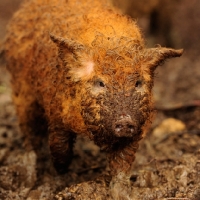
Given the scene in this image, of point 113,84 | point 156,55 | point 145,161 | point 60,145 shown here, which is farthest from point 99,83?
point 145,161

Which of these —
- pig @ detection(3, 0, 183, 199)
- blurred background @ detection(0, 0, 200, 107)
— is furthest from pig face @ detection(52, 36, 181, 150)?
blurred background @ detection(0, 0, 200, 107)

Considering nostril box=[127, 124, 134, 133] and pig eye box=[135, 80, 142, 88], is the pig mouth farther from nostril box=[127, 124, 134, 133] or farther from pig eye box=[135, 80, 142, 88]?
pig eye box=[135, 80, 142, 88]

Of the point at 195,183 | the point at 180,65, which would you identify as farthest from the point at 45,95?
the point at 180,65

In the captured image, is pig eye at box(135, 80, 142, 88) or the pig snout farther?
pig eye at box(135, 80, 142, 88)

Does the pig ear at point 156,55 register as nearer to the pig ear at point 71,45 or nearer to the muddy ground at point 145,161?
the muddy ground at point 145,161

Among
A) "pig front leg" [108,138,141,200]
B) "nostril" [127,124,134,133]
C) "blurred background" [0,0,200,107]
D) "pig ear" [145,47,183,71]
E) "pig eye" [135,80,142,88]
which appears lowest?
"pig front leg" [108,138,141,200]

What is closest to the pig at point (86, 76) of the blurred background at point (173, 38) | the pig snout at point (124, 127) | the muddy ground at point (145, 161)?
the pig snout at point (124, 127)
